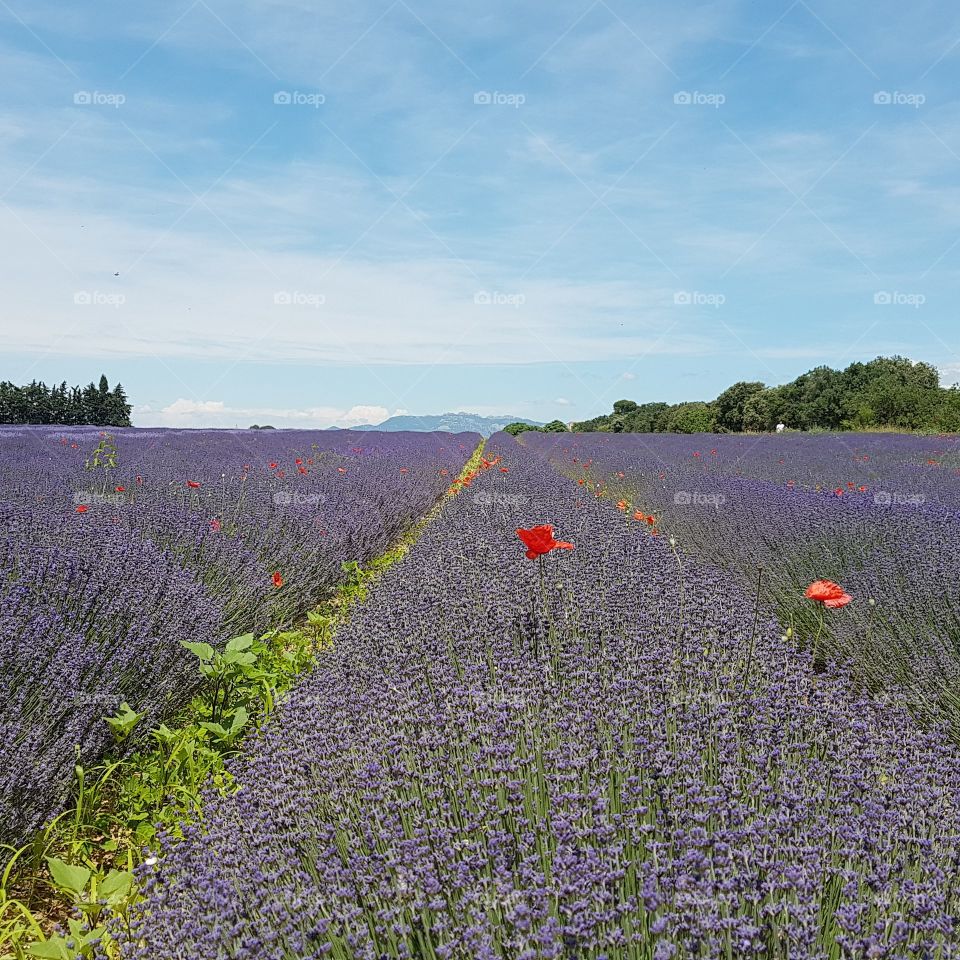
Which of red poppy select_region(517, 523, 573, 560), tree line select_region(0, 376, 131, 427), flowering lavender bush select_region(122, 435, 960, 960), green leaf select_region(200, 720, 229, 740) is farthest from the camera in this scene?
tree line select_region(0, 376, 131, 427)

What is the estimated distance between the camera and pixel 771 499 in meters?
5.62

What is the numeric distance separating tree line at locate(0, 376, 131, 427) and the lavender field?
3196 cm

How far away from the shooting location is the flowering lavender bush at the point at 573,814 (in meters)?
1.21

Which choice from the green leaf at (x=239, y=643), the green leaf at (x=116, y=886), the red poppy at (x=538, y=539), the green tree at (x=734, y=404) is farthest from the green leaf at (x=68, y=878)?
the green tree at (x=734, y=404)

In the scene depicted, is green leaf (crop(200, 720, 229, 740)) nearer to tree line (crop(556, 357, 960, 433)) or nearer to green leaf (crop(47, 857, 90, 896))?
green leaf (crop(47, 857, 90, 896))

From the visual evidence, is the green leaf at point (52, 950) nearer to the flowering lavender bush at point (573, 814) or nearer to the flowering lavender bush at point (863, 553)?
the flowering lavender bush at point (573, 814)

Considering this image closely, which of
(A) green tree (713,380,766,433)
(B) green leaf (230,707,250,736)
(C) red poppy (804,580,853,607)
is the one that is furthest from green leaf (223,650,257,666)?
(A) green tree (713,380,766,433)

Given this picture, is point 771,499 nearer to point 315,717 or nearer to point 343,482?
point 343,482

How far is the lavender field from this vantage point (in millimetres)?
1251

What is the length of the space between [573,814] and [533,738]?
1.51 ft

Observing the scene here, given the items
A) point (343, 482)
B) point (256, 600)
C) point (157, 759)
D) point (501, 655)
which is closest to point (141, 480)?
point (343, 482)

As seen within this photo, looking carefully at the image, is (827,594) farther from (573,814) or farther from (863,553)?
(863,553)

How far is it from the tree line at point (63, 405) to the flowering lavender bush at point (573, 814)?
33.1 m

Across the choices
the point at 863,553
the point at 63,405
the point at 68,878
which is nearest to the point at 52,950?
the point at 68,878
